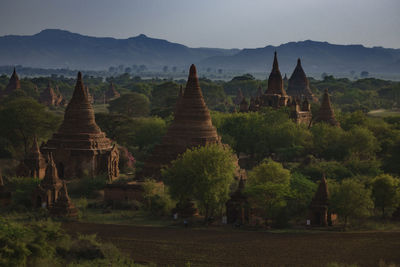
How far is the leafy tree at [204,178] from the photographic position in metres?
32.6

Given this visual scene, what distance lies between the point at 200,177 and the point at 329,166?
43.1 feet

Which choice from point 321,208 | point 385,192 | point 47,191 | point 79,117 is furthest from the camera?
point 79,117

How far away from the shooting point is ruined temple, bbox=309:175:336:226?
32469 millimetres

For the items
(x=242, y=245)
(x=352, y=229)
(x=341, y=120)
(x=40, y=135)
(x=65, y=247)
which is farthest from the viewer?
(x=341, y=120)

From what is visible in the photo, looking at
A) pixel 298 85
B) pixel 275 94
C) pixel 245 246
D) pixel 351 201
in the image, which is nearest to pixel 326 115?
pixel 275 94

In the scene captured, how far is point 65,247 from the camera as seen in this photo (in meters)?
25.4

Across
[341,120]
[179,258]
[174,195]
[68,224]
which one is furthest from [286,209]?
[341,120]

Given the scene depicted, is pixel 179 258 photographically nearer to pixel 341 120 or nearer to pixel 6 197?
pixel 6 197

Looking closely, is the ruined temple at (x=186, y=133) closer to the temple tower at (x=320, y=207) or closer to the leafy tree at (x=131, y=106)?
the temple tower at (x=320, y=207)

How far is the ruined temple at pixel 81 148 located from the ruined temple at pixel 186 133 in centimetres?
473

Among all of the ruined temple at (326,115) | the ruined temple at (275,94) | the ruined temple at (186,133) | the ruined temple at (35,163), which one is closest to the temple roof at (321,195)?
the ruined temple at (186,133)

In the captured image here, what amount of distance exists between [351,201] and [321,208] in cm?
178

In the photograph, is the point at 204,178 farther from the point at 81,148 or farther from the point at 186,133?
the point at 81,148

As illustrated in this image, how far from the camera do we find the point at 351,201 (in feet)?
104
